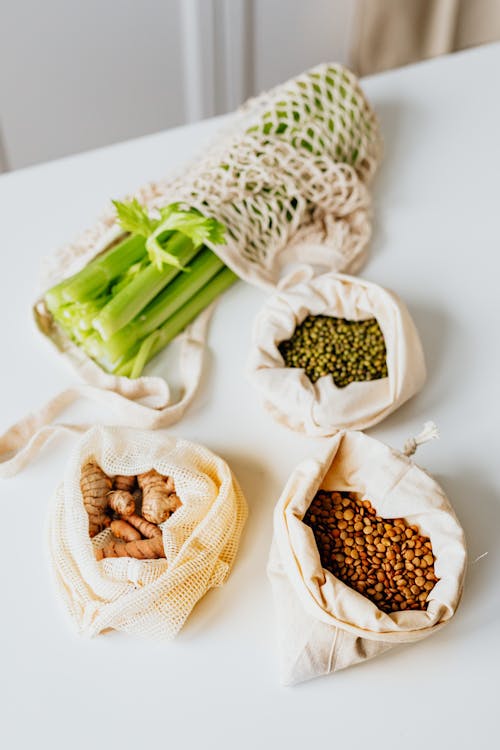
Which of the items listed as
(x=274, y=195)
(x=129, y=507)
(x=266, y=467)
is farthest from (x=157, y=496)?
(x=274, y=195)

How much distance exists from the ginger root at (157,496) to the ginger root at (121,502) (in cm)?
1

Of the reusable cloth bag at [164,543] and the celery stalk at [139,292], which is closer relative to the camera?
the reusable cloth bag at [164,543]

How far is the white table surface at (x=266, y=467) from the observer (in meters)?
0.81

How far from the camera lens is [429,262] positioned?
46.3 inches

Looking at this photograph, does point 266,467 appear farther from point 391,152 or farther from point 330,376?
point 391,152

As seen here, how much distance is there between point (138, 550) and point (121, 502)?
6 centimetres

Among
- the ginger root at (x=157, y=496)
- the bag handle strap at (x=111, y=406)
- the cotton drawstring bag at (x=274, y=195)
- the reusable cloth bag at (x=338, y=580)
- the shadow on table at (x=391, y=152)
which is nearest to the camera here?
the reusable cloth bag at (x=338, y=580)

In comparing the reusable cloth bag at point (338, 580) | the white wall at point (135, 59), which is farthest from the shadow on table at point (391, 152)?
the white wall at point (135, 59)

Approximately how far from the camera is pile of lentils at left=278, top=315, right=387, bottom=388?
1.01m

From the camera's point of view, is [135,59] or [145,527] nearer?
[145,527]

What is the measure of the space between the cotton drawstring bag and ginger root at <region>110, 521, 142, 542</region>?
0.20m

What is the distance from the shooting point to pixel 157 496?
0.91 m

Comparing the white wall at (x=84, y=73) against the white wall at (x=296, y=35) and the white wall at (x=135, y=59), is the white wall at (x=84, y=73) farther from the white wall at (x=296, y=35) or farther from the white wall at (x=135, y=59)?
the white wall at (x=296, y=35)

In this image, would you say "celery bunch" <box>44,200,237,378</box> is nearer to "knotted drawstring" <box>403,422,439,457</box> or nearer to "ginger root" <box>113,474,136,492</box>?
"ginger root" <box>113,474,136,492</box>
